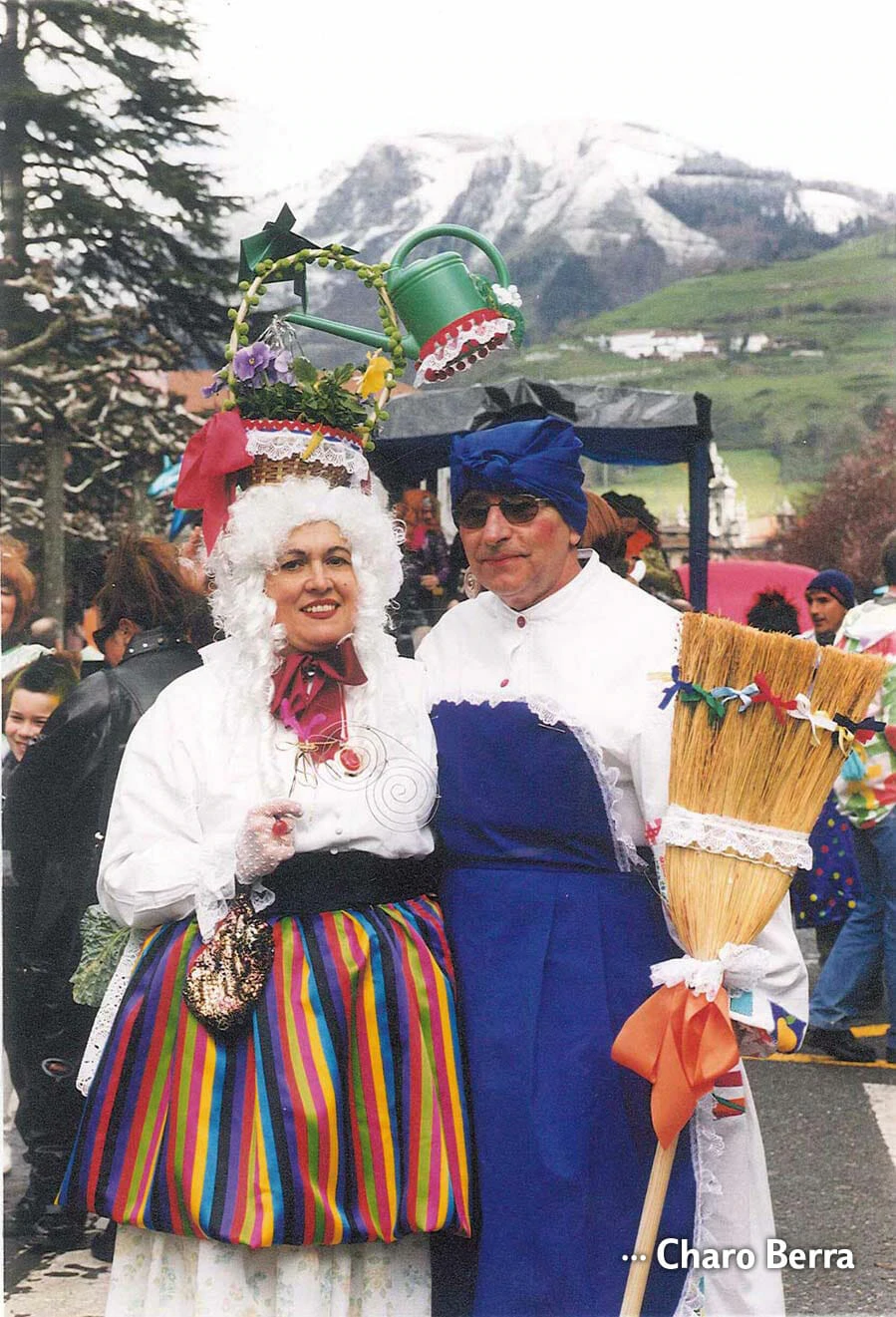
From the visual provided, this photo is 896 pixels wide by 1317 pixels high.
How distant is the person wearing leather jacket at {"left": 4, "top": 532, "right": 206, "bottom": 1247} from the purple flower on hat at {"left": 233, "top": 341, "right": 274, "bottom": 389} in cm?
96

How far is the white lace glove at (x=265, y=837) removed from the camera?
2404 millimetres

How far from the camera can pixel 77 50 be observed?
6902 millimetres

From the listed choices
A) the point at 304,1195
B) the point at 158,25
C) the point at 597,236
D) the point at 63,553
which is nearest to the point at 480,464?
the point at 304,1195

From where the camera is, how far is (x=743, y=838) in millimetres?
2404

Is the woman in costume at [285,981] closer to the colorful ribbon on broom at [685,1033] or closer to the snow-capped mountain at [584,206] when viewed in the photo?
the colorful ribbon on broom at [685,1033]

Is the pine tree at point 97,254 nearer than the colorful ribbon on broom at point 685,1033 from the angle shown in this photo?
No

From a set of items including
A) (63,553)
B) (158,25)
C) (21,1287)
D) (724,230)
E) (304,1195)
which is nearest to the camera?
(304,1195)

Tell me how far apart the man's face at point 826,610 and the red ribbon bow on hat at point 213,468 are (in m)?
3.72

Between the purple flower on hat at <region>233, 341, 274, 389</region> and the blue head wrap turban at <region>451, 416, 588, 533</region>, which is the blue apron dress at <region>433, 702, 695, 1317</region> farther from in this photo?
the purple flower on hat at <region>233, 341, 274, 389</region>

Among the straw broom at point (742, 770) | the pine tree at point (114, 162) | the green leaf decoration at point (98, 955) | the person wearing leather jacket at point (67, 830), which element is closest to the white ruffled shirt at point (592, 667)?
the straw broom at point (742, 770)

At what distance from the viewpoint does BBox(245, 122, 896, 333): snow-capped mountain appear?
8.21m

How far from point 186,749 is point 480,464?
74cm

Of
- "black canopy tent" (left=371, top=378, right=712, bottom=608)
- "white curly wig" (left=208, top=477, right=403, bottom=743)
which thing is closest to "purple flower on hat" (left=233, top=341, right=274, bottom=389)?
"white curly wig" (left=208, top=477, right=403, bottom=743)

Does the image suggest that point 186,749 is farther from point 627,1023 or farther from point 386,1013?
point 627,1023
